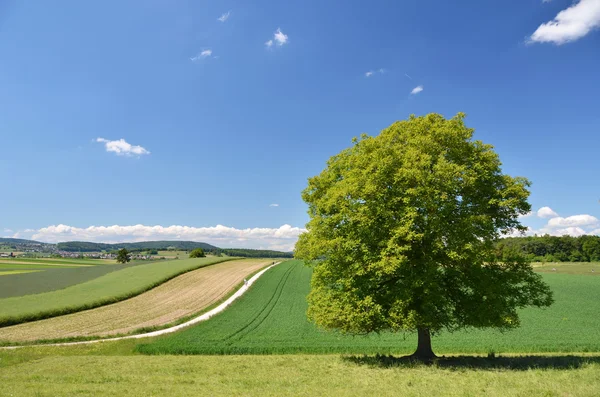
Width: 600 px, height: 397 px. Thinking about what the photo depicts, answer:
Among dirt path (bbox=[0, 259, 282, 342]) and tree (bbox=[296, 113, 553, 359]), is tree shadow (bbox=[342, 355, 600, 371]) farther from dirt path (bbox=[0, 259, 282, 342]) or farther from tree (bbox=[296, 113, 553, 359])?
dirt path (bbox=[0, 259, 282, 342])

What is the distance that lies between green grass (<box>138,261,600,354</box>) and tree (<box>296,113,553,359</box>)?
725 cm

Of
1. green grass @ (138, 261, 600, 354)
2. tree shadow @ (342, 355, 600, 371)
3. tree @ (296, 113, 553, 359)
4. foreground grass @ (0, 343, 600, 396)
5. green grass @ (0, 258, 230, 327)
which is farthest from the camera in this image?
green grass @ (0, 258, 230, 327)

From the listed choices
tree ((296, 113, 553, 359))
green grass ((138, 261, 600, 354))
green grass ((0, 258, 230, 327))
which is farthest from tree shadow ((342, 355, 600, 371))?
green grass ((0, 258, 230, 327))

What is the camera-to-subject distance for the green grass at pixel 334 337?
84.1ft

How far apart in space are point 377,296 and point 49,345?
27.1 meters

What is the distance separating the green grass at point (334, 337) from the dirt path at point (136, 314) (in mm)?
6887

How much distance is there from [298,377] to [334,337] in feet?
48.6

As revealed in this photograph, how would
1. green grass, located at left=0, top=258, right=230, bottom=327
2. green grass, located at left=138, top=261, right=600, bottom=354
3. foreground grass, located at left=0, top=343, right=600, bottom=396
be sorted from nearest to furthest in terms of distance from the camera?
foreground grass, located at left=0, top=343, right=600, bottom=396 < green grass, located at left=138, top=261, right=600, bottom=354 < green grass, located at left=0, top=258, right=230, bottom=327

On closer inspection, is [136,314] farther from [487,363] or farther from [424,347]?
[487,363]

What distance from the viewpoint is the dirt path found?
1313 inches

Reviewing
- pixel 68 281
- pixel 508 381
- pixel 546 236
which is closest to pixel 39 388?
pixel 508 381

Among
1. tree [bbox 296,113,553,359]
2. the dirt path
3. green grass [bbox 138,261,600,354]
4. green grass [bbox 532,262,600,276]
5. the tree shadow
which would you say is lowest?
the dirt path

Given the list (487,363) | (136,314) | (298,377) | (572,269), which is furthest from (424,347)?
(572,269)

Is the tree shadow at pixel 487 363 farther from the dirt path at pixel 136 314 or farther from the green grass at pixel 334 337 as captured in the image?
the dirt path at pixel 136 314
